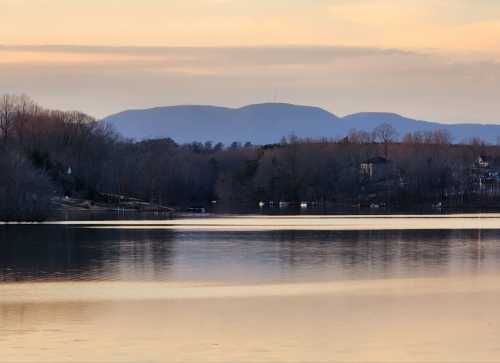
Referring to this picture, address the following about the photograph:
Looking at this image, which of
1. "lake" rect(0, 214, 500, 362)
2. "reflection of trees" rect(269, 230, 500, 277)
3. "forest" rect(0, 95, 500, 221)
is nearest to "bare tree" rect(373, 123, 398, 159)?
"forest" rect(0, 95, 500, 221)

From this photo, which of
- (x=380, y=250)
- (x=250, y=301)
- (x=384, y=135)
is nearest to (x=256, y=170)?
(x=384, y=135)

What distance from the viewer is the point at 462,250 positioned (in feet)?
131

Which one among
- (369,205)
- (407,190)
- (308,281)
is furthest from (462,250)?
(407,190)

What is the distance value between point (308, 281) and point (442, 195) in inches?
4410

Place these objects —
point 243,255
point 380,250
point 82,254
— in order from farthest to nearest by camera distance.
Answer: point 380,250
point 82,254
point 243,255

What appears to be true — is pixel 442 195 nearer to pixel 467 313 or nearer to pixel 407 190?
pixel 407 190

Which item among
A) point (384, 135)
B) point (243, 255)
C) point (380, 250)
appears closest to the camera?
point (243, 255)

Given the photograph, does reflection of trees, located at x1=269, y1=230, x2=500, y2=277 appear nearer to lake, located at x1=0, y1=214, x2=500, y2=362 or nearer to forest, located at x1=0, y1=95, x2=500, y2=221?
lake, located at x1=0, y1=214, x2=500, y2=362

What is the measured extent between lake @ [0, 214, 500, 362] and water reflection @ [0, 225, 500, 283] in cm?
7

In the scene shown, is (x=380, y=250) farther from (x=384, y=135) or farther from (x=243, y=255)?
(x=384, y=135)

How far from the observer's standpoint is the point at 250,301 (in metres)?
24.0

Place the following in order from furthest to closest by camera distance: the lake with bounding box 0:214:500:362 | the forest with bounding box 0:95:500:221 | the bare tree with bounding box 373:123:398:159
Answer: the bare tree with bounding box 373:123:398:159 → the forest with bounding box 0:95:500:221 → the lake with bounding box 0:214:500:362

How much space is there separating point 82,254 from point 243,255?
5.80 meters

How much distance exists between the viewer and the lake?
17.6m
